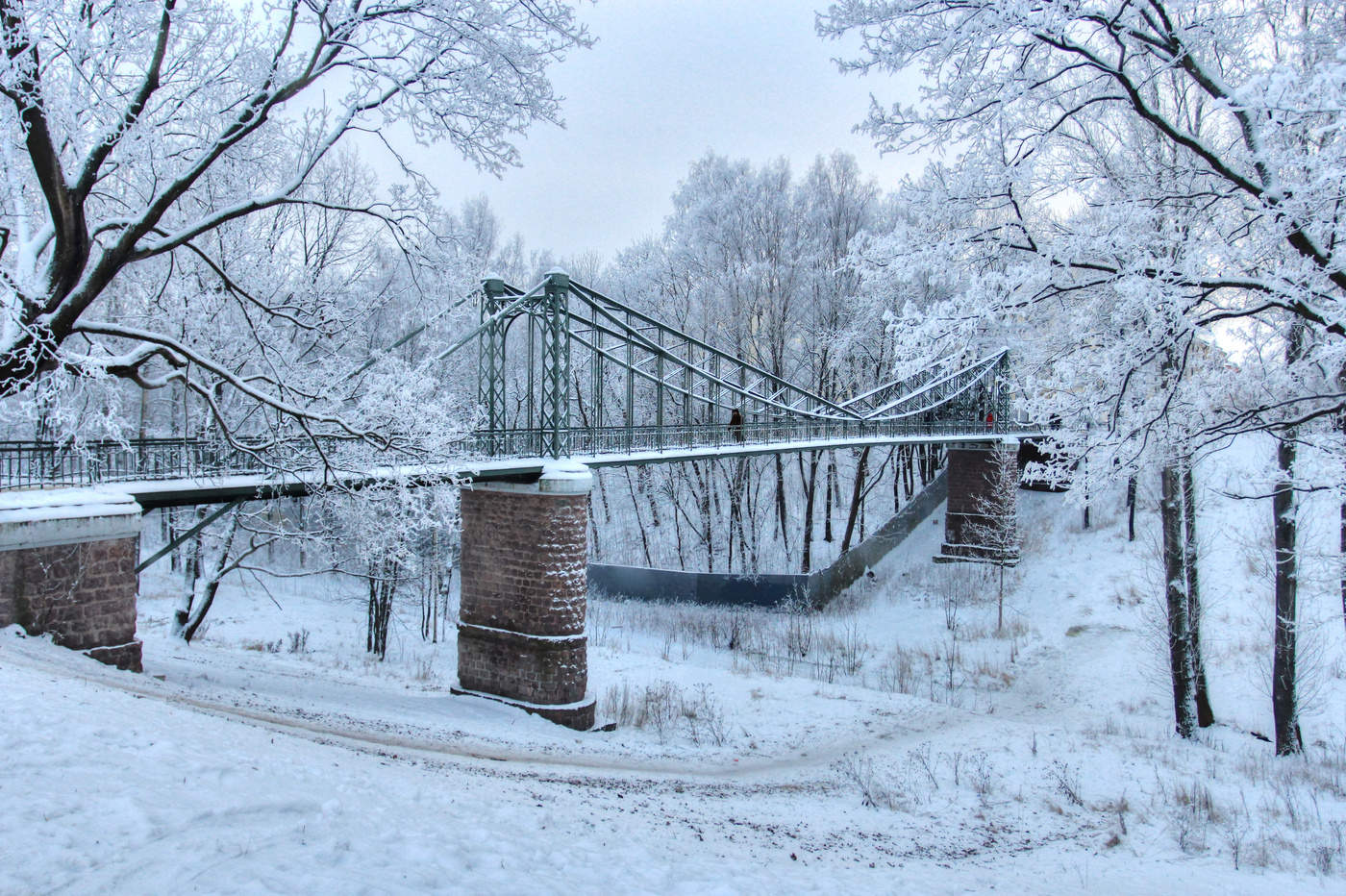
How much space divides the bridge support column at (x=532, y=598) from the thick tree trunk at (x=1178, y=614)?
838 cm

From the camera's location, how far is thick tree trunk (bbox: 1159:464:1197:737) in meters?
11.0

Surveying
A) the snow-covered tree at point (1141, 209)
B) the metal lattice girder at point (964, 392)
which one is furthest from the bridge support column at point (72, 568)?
the metal lattice girder at point (964, 392)

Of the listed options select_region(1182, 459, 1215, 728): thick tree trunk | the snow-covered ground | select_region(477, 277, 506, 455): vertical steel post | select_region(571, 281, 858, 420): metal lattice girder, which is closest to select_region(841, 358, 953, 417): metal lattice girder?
select_region(571, 281, 858, 420): metal lattice girder

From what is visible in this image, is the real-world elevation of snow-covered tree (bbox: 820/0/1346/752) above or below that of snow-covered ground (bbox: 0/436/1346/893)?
above

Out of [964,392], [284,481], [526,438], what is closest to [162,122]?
[284,481]

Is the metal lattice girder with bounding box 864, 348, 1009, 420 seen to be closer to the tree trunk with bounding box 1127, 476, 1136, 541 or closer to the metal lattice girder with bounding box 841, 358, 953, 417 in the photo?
the metal lattice girder with bounding box 841, 358, 953, 417

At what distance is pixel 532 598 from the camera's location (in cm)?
1113

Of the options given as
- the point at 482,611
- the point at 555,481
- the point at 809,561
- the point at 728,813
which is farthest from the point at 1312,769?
the point at 809,561

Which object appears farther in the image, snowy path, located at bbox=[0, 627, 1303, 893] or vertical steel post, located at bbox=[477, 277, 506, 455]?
vertical steel post, located at bbox=[477, 277, 506, 455]

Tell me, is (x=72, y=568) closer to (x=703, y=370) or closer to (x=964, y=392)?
(x=703, y=370)

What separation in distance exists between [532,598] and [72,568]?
5450 millimetres

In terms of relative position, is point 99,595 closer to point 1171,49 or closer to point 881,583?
point 1171,49

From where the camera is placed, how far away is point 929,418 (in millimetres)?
29750

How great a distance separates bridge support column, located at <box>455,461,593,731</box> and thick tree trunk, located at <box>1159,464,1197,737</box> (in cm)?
838
